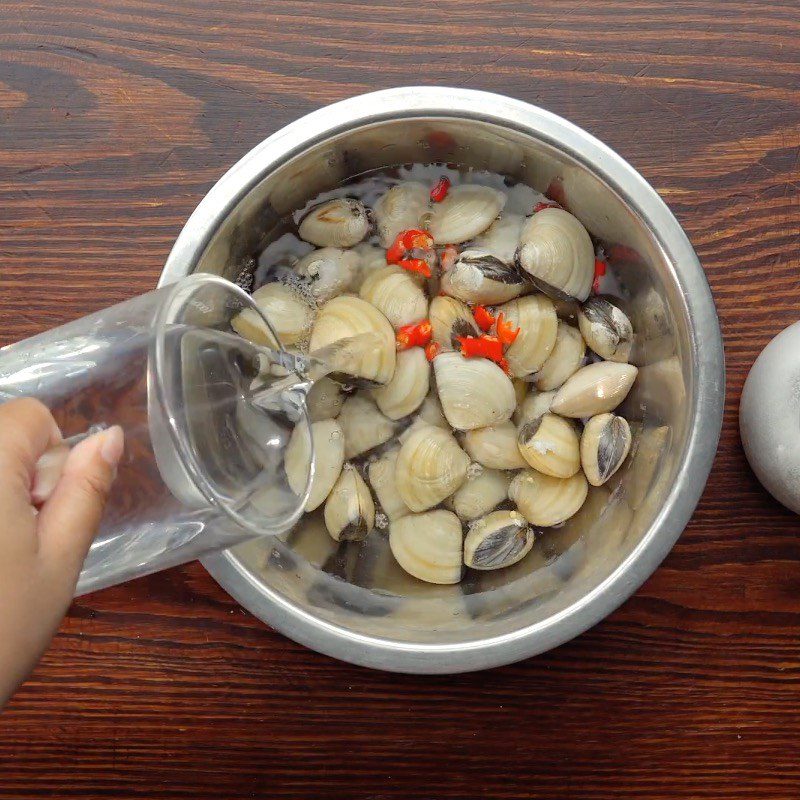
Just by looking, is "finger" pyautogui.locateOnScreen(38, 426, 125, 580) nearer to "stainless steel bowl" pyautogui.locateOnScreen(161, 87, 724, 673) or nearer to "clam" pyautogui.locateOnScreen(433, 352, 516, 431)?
"stainless steel bowl" pyautogui.locateOnScreen(161, 87, 724, 673)

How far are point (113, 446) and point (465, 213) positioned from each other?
1.28 feet

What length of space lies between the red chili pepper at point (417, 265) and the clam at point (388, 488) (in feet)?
0.57

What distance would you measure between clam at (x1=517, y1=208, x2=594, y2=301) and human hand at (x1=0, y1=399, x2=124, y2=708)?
0.39m

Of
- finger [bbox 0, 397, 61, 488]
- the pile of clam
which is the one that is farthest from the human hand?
the pile of clam

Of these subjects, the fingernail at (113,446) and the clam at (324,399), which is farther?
the clam at (324,399)

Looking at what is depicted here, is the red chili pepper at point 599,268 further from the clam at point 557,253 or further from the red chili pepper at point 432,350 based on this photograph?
the red chili pepper at point 432,350

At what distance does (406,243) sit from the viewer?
0.68 m

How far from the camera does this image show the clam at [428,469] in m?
0.66

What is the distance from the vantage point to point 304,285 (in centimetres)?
68

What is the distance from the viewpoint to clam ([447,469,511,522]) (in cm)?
68

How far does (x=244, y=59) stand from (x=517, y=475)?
46 centimetres

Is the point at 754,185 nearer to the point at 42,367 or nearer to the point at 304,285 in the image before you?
the point at 304,285

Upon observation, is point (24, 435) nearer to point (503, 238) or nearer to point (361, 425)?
point (361, 425)

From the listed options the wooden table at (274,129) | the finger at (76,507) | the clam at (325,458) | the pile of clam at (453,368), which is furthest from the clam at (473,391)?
the finger at (76,507)
